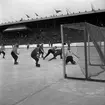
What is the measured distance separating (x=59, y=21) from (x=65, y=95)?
39.0 meters

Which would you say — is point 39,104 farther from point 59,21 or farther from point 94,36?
point 59,21

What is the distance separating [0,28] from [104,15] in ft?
102

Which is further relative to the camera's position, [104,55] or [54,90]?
[104,55]

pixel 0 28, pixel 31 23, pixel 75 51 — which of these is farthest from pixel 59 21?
pixel 75 51

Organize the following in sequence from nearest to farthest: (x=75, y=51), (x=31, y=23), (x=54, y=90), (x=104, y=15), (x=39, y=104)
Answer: (x=39, y=104)
(x=54, y=90)
(x=75, y=51)
(x=104, y=15)
(x=31, y=23)

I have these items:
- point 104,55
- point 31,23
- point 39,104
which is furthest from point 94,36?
point 31,23

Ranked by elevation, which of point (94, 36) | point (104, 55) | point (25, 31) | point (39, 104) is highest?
point (25, 31)

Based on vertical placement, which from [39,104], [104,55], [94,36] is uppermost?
[94,36]

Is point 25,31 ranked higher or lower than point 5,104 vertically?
higher

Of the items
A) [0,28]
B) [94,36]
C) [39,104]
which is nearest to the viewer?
[39,104]

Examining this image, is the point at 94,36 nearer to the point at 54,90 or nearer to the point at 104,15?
Result: the point at 54,90

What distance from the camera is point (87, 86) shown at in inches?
162

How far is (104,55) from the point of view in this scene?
589cm

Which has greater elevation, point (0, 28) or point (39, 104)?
point (0, 28)
